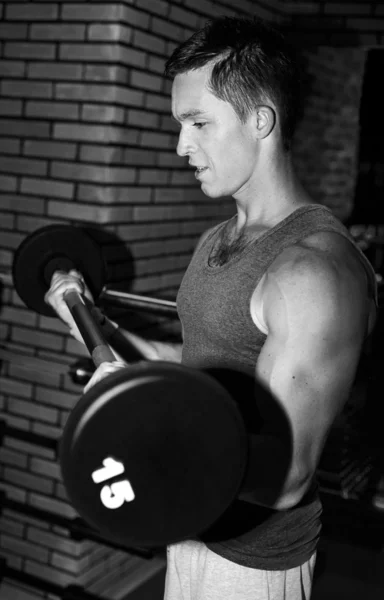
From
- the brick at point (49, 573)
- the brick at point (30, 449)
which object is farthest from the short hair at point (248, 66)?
the brick at point (49, 573)

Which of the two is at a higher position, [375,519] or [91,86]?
[91,86]

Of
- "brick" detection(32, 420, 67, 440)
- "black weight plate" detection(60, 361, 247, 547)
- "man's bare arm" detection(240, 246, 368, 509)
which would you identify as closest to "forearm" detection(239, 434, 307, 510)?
"man's bare arm" detection(240, 246, 368, 509)

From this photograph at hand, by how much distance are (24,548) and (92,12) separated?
217cm

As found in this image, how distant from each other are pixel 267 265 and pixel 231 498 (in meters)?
0.43

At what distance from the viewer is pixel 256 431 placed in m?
1.28

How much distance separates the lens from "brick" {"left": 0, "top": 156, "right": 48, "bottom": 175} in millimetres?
2709

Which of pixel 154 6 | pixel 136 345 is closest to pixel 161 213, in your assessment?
pixel 154 6

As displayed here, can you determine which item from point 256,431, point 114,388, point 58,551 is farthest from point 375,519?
point 58,551

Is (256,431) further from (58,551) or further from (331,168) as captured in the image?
(331,168)

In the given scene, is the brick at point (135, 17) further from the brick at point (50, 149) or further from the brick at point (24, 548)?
the brick at point (24, 548)

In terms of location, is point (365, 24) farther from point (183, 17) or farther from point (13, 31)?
point (13, 31)

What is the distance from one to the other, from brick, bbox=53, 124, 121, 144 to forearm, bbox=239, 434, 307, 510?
5.76ft

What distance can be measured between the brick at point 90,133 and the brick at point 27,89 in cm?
15

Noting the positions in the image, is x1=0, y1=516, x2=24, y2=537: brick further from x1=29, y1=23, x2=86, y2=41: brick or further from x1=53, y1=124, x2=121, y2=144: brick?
x1=29, y1=23, x2=86, y2=41: brick
